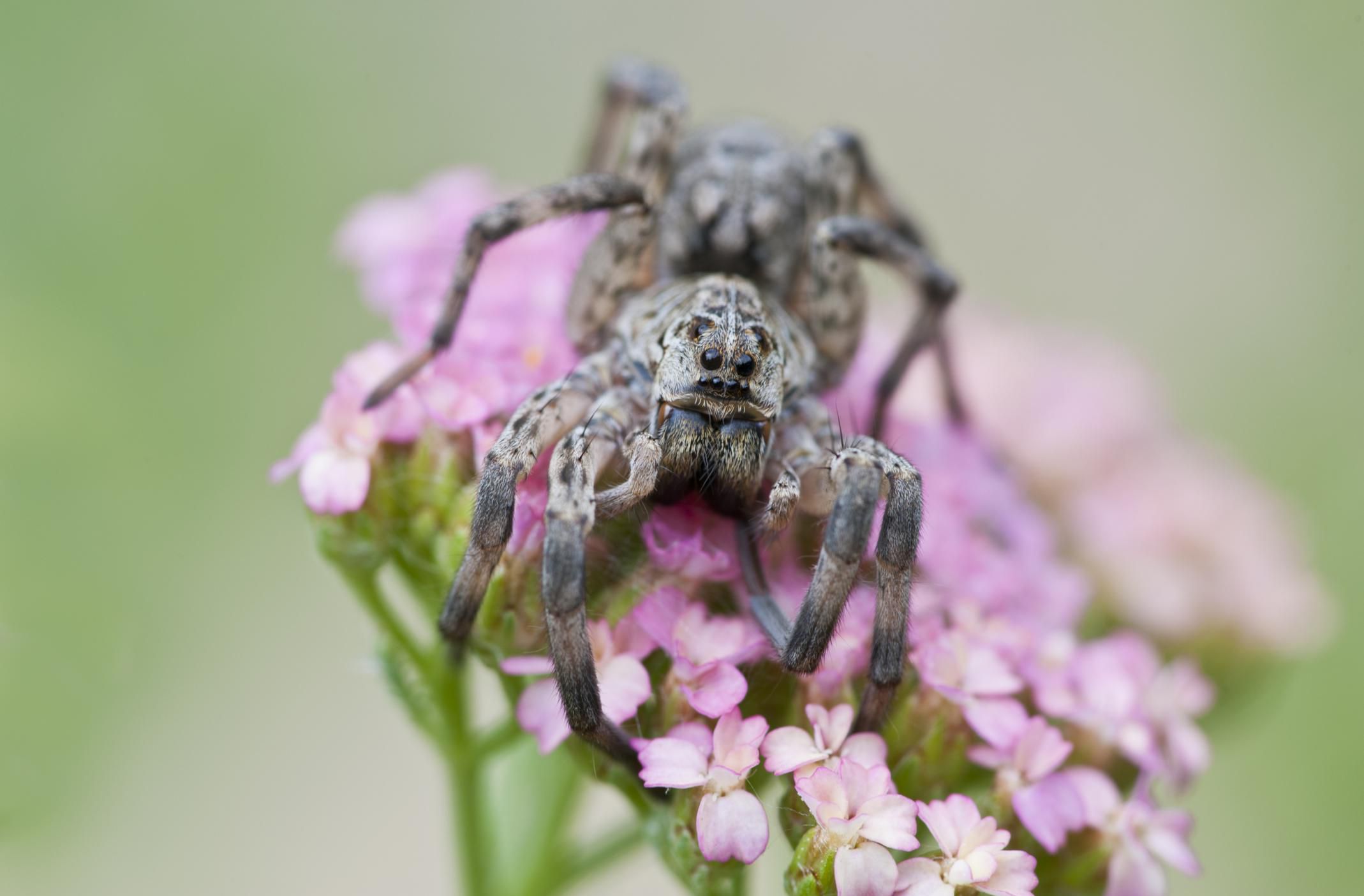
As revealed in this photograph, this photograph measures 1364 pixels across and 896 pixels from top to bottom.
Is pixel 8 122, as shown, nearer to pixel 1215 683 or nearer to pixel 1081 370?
pixel 1081 370

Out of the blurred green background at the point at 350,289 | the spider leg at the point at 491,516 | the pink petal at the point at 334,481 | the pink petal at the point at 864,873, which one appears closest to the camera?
the pink petal at the point at 864,873

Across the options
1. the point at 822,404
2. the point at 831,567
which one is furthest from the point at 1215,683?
the point at 831,567

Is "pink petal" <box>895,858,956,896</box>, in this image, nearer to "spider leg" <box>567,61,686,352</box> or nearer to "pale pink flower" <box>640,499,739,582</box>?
"pale pink flower" <box>640,499,739,582</box>

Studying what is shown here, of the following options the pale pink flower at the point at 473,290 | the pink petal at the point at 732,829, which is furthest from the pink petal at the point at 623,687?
the pale pink flower at the point at 473,290

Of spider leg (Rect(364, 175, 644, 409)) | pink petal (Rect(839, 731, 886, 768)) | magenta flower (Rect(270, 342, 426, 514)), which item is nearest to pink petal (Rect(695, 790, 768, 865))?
pink petal (Rect(839, 731, 886, 768))

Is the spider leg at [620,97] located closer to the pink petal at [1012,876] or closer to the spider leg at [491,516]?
the spider leg at [491,516]
